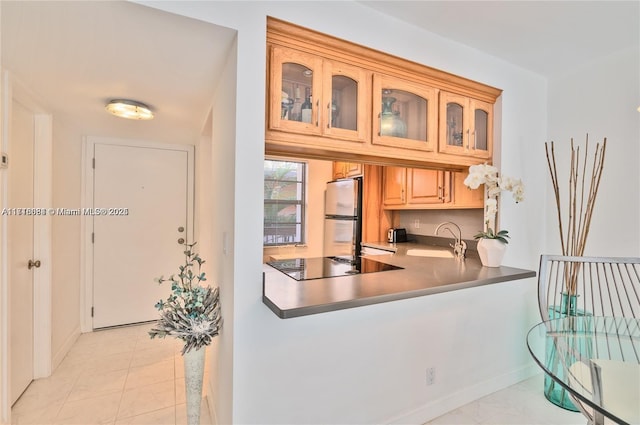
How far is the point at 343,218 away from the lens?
3.66 metres

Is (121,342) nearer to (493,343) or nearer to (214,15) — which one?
(214,15)

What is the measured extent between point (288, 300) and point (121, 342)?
260 cm

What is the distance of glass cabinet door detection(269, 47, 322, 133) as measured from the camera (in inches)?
57.4

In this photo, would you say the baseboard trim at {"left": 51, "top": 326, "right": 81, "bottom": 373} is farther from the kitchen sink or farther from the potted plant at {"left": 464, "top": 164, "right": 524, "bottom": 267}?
the potted plant at {"left": 464, "top": 164, "right": 524, "bottom": 267}

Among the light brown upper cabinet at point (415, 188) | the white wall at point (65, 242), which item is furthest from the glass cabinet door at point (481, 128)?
the white wall at point (65, 242)

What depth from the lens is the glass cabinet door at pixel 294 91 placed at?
4.78 feet

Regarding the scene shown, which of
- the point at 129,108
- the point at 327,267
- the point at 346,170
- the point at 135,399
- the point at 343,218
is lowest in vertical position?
the point at 135,399

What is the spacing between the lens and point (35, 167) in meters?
2.22

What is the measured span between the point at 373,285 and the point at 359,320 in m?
0.25

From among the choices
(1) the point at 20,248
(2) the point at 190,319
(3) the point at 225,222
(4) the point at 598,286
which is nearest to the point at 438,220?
(4) the point at 598,286

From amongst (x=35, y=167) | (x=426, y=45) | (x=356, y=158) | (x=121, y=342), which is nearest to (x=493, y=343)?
(x=356, y=158)

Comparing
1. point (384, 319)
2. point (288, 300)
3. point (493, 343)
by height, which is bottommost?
point (493, 343)

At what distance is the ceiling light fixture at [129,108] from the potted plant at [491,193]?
2.41 meters

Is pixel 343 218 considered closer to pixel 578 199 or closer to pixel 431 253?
pixel 431 253
